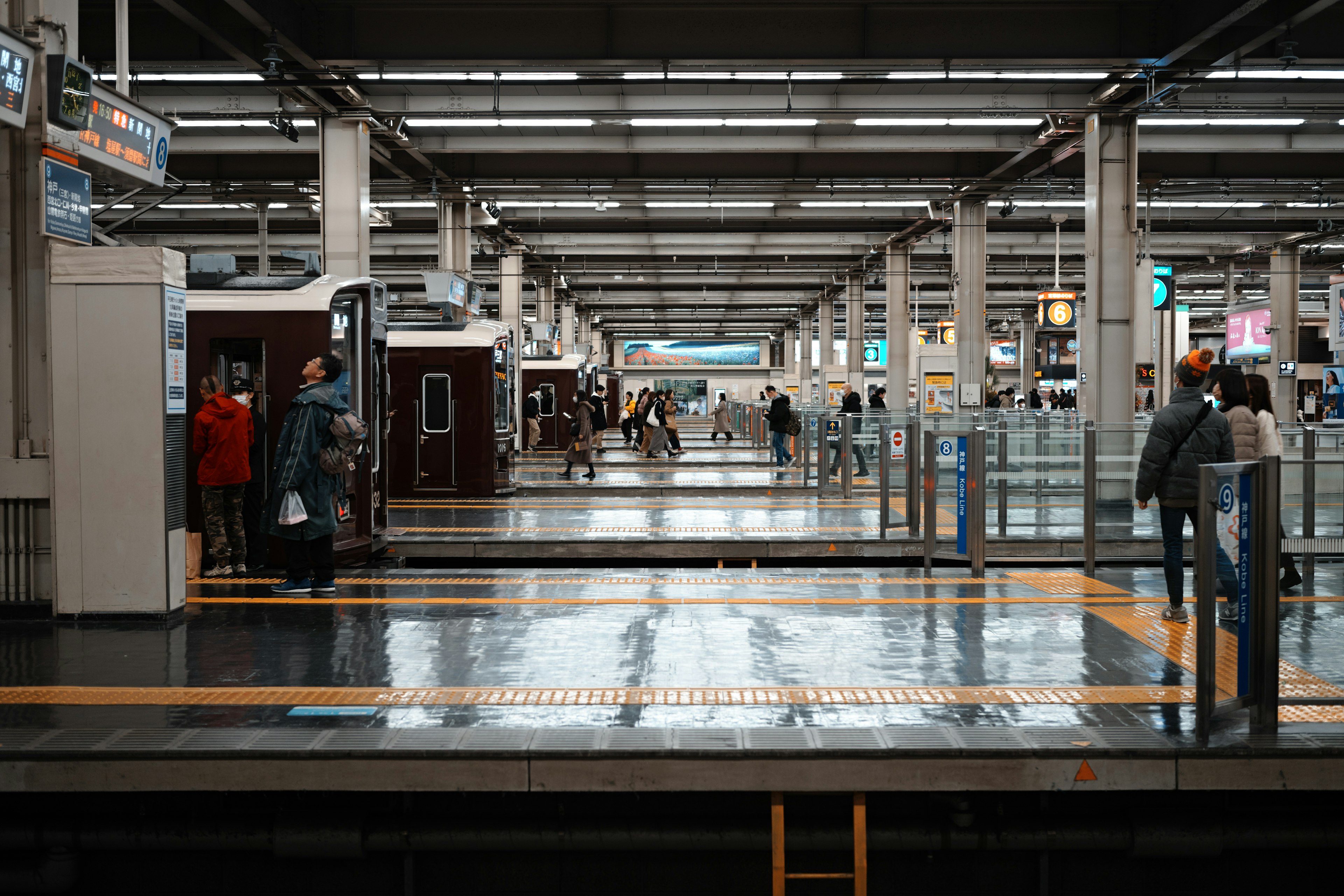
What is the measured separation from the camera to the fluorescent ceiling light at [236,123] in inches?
687

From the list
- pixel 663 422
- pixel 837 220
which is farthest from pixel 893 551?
pixel 837 220

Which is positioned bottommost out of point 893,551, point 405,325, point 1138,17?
point 893,551

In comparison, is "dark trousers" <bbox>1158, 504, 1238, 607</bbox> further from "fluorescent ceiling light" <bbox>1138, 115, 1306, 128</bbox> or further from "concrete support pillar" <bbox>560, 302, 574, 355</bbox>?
"concrete support pillar" <bbox>560, 302, 574, 355</bbox>

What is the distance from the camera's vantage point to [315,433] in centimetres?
843

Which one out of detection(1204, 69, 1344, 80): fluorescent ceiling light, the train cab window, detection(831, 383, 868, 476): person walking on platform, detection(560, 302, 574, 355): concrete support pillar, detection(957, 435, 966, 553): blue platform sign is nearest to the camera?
detection(957, 435, 966, 553): blue platform sign

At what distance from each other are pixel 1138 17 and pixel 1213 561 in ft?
38.7

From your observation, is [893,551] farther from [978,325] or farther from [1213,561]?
[978,325]

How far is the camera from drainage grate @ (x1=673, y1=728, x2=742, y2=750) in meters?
4.82

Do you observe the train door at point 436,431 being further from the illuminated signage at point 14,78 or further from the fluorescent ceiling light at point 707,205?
the fluorescent ceiling light at point 707,205

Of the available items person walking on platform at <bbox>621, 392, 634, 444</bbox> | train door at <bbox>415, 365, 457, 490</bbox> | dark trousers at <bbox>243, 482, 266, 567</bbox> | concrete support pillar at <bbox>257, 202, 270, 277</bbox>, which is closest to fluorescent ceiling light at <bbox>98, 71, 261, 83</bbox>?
train door at <bbox>415, 365, 457, 490</bbox>

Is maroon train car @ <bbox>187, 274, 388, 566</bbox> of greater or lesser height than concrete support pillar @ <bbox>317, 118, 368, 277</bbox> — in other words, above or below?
below

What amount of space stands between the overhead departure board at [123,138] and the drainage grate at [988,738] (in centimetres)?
678

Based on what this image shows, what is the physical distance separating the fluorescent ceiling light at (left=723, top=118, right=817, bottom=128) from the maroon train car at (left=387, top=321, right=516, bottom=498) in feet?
16.3

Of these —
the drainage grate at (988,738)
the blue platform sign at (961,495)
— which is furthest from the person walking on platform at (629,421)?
the drainage grate at (988,738)
